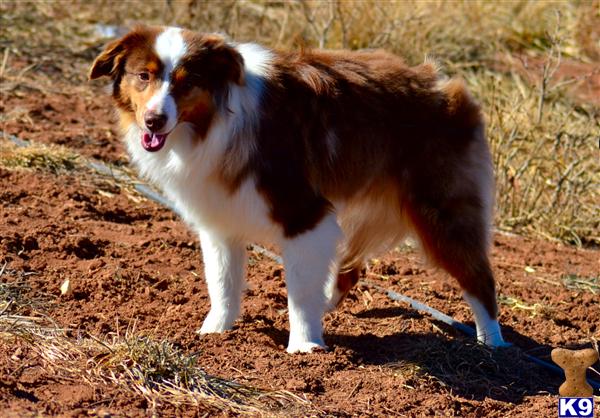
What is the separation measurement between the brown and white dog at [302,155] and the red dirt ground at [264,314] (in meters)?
0.31

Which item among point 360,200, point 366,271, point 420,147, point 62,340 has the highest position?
point 420,147

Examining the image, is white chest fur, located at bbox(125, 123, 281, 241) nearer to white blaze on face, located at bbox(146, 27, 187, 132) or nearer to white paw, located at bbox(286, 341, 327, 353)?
white blaze on face, located at bbox(146, 27, 187, 132)

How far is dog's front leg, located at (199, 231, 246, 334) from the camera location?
5.95 meters

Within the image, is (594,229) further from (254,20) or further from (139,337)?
(254,20)

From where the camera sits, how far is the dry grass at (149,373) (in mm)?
4652

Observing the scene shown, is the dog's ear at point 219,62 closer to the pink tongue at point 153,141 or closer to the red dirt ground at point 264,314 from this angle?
the pink tongue at point 153,141

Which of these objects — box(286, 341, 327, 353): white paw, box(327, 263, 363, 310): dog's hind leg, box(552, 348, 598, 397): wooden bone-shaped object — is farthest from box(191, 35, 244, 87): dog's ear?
box(552, 348, 598, 397): wooden bone-shaped object

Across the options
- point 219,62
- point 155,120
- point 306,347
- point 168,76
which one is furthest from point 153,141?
point 306,347

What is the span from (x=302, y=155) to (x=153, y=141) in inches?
34.9

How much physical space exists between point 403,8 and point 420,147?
6.84 metres

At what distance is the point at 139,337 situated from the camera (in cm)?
517

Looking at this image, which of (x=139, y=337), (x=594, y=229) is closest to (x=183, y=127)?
(x=139, y=337)

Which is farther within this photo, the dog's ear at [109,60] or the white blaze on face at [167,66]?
the dog's ear at [109,60]

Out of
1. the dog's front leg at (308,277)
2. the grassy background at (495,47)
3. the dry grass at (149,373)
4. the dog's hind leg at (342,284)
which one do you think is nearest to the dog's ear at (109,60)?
the dog's front leg at (308,277)
